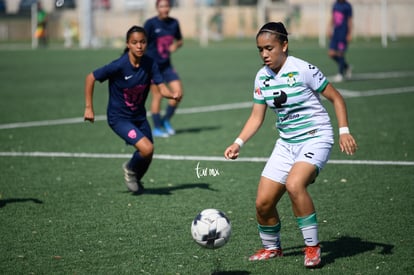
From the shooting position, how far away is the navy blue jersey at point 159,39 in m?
13.8

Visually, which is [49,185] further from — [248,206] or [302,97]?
[302,97]

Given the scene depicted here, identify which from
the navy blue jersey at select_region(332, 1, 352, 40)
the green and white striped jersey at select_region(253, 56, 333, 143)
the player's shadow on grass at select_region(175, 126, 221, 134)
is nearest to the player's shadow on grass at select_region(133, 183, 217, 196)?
the green and white striped jersey at select_region(253, 56, 333, 143)

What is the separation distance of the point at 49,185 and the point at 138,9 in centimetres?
4558

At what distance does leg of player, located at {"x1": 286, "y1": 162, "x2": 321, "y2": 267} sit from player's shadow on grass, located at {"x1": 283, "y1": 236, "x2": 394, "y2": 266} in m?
0.22

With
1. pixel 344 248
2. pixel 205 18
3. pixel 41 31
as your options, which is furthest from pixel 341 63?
pixel 205 18

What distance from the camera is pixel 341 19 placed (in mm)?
21828

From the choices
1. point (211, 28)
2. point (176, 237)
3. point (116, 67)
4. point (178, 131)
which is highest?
point (116, 67)

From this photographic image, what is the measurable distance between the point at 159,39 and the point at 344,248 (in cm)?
785

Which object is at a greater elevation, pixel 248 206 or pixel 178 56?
pixel 248 206

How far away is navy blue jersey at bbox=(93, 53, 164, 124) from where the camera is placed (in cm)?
902

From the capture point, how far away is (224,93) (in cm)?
1994

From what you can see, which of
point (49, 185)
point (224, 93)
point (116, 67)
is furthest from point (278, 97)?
point (224, 93)

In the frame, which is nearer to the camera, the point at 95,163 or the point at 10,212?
the point at 10,212

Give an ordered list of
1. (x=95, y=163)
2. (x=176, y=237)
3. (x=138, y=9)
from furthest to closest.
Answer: (x=138, y=9) → (x=95, y=163) → (x=176, y=237)
